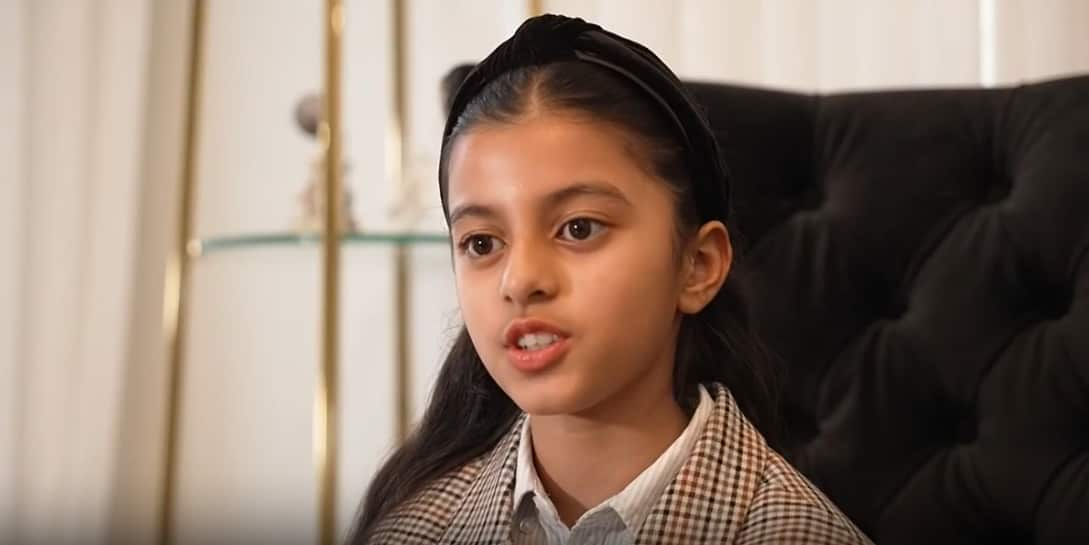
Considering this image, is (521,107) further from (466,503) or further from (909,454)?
(909,454)

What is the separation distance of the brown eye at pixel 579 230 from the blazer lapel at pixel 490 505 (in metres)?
0.19

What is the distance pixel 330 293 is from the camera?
5.83 feet

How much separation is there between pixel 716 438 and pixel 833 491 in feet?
1.45

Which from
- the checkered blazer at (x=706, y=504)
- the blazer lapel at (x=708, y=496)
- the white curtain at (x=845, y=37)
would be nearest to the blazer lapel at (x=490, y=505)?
the checkered blazer at (x=706, y=504)

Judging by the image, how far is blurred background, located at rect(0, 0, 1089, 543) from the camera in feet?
6.43

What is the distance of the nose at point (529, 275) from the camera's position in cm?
77

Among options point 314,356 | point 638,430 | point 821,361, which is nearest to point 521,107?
point 638,430

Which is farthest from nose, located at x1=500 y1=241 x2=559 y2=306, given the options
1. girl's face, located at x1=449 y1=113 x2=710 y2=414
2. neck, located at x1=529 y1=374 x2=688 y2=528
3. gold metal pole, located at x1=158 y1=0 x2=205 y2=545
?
gold metal pole, located at x1=158 y1=0 x2=205 y2=545

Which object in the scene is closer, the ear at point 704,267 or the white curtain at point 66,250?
the ear at point 704,267

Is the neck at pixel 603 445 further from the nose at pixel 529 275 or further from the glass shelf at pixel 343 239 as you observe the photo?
the glass shelf at pixel 343 239

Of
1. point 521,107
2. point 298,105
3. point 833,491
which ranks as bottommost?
point 833,491

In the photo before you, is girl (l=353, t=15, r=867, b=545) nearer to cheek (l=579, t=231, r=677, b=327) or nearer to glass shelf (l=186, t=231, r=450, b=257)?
cheek (l=579, t=231, r=677, b=327)

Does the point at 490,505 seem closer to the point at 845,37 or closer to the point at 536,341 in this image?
the point at 536,341

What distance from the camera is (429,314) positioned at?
2.22 m
